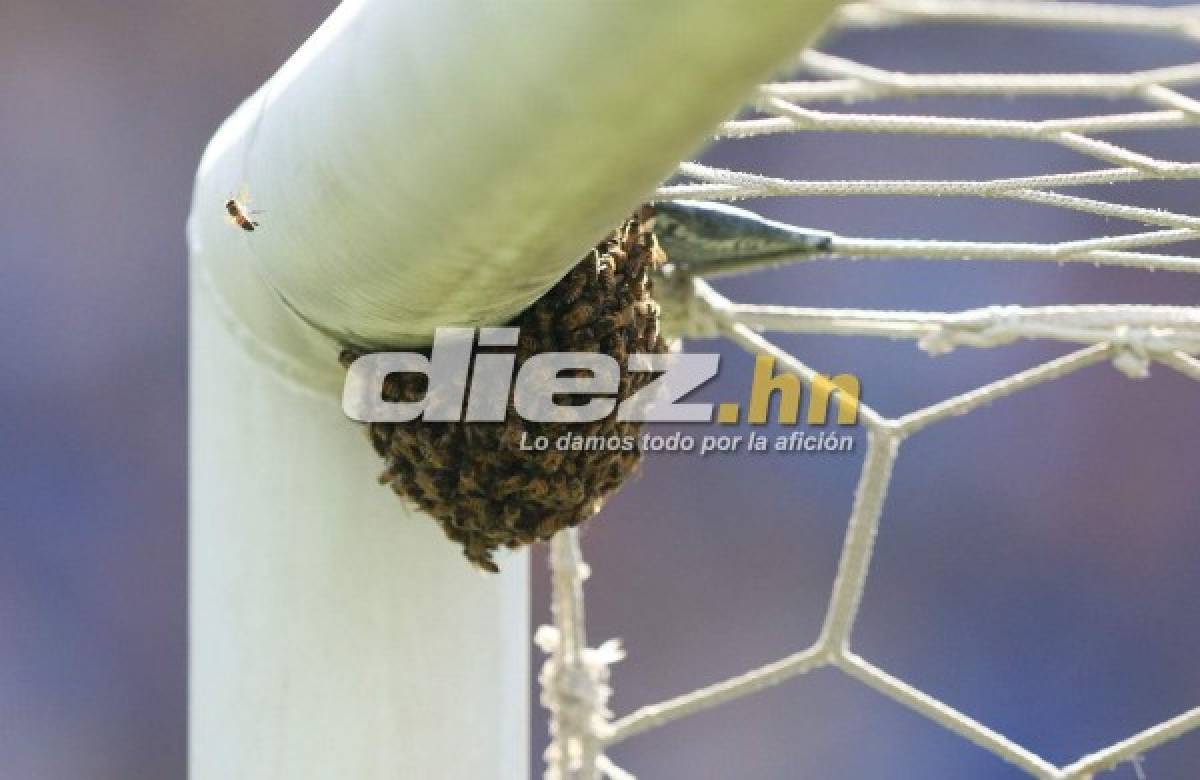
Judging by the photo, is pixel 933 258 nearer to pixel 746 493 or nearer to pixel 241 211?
pixel 241 211

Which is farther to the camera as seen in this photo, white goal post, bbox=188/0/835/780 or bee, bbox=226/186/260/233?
bee, bbox=226/186/260/233

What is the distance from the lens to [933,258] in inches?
30.6

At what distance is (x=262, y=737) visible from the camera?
0.74m

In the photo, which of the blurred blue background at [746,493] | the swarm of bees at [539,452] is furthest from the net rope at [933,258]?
the blurred blue background at [746,493]

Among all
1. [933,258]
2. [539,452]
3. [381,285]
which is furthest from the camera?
[933,258]

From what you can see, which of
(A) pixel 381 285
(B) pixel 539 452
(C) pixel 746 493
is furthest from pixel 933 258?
(C) pixel 746 493

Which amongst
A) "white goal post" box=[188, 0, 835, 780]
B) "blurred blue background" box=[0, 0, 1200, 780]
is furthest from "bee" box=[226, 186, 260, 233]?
"blurred blue background" box=[0, 0, 1200, 780]

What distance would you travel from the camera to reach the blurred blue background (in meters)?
2.46

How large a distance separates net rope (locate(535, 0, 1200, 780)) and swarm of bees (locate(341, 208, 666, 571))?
70mm

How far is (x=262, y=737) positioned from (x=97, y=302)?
1.99 meters

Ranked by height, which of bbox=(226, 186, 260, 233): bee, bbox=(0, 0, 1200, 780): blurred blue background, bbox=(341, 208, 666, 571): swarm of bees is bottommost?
bbox=(0, 0, 1200, 780): blurred blue background

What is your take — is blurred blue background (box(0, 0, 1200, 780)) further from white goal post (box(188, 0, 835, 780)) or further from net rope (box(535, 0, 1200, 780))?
white goal post (box(188, 0, 835, 780))

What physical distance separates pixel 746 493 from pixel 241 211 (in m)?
2.06

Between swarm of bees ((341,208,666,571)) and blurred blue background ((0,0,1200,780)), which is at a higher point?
swarm of bees ((341,208,666,571))
